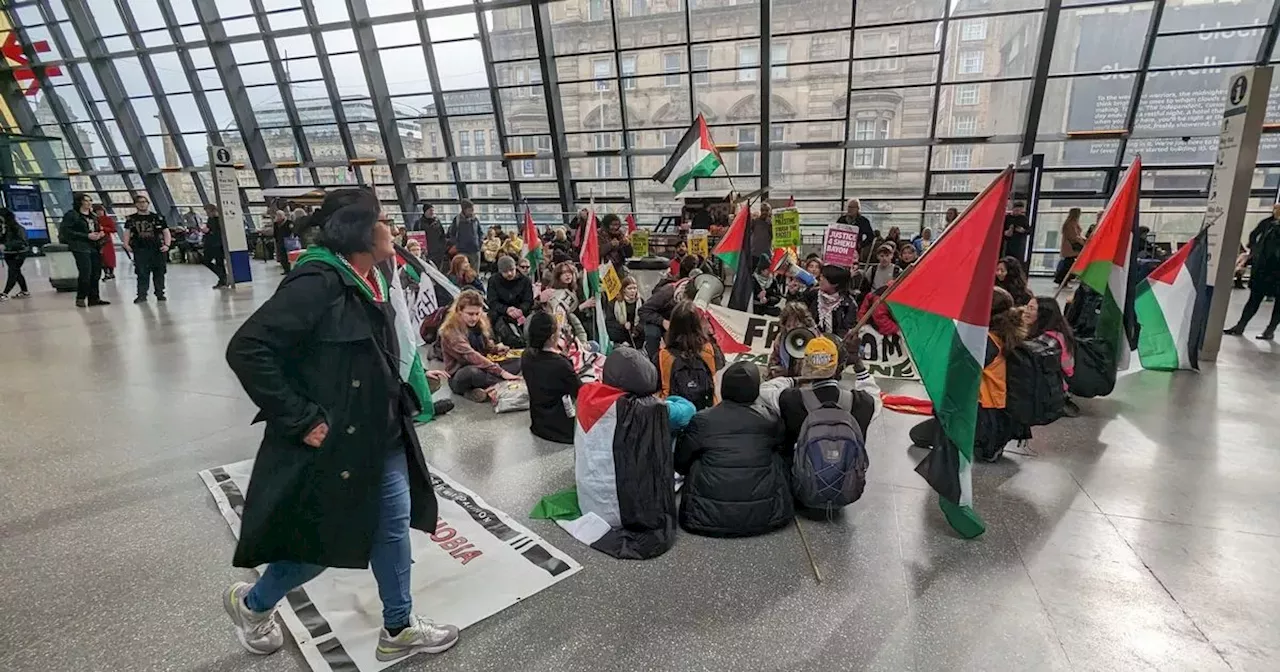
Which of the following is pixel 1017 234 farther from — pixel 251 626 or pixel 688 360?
pixel 251 626

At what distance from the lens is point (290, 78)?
15.9 metres

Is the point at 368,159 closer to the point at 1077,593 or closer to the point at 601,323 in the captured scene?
the point at 601,323

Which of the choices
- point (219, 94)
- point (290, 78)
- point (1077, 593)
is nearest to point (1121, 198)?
point (1077, 593)

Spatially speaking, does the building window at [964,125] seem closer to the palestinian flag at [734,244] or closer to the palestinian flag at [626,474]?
the palestinian flag at [734,244]

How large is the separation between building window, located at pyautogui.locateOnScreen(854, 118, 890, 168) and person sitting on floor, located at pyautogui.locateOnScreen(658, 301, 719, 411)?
10.6 meters

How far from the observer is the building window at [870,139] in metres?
12.9

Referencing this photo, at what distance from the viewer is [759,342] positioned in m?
5.86

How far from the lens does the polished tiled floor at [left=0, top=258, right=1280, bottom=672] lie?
2393mm

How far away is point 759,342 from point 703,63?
9586 millimetres

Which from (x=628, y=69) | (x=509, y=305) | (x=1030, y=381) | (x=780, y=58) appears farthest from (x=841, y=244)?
(x=628, y=69)

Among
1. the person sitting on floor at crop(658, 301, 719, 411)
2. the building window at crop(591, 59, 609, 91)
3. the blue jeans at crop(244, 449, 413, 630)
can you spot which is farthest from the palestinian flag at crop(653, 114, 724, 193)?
the building window at crop(591, 59, 609, 91)

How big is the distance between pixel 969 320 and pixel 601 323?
146 inches

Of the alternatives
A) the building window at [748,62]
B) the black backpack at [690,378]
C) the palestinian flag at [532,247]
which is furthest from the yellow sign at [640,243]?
the black backpack at [690,378]

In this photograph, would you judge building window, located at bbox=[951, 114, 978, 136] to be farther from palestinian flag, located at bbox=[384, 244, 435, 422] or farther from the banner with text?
palestinian flag, located at bbox=[384, 244, 435, 422]
